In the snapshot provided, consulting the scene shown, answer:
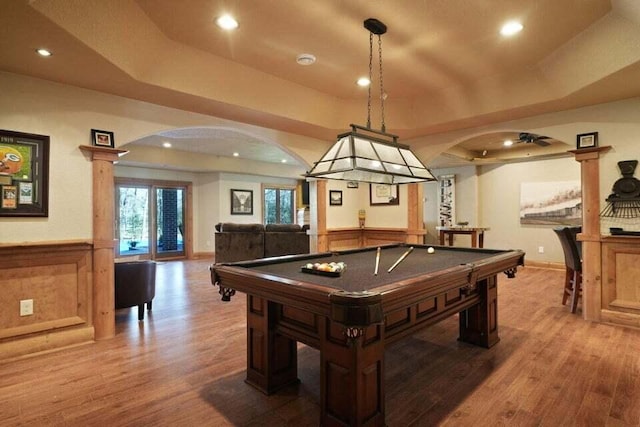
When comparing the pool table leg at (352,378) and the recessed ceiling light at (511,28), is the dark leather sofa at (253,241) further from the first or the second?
the pool table leg at (352,378)

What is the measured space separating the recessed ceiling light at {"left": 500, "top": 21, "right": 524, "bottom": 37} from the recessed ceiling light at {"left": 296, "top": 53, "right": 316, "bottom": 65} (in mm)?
1705

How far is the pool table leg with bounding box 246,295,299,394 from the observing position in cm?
229

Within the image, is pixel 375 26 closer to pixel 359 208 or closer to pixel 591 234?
pixel 591 234

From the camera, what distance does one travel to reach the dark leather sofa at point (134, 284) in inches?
148

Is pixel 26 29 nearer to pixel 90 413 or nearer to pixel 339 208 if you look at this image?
pixel 90 413

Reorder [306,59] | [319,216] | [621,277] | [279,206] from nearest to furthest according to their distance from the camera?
1. [306,59]
2. [621,277]
3. [319,216]
4. [279,206]

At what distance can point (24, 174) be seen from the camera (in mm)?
2895

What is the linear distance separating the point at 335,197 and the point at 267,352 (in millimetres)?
3955

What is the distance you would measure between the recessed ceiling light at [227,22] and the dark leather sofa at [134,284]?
9.03 feet

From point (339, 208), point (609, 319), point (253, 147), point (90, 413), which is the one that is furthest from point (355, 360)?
point (253, 147)

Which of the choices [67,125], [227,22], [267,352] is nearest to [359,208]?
[227,22]

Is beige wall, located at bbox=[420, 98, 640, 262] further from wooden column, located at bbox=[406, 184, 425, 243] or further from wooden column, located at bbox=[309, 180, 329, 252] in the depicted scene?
wooden column, located at bbox=[309, 180, 329, 252]

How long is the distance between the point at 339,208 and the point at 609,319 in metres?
3.93

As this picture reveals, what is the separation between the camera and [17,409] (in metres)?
2.10
